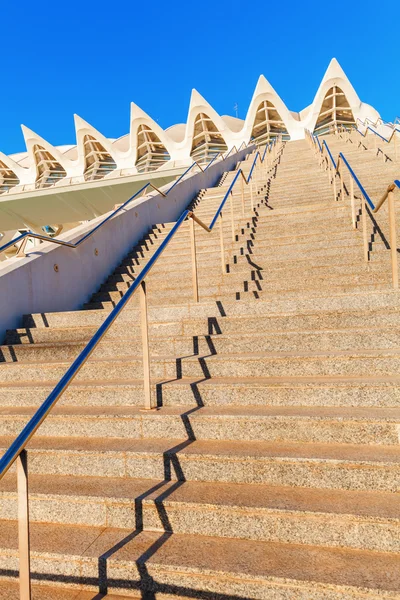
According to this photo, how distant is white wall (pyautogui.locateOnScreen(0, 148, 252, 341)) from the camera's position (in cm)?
473

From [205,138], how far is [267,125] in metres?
7.31

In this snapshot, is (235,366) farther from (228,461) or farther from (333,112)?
(333,112)

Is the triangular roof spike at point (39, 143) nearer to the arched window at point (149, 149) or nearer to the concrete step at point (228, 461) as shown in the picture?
the arched window at point (149, 149)

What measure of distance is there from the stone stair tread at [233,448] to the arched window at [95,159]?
51565 millimetres

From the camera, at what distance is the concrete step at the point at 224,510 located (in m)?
1.94

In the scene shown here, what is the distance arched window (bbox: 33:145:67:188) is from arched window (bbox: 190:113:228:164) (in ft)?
58.4

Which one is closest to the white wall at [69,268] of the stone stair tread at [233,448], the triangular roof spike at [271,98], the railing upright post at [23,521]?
the stone stair tread at [233,448]

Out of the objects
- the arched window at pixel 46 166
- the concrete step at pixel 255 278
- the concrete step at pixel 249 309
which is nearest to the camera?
the concrete step at pixel 249 309

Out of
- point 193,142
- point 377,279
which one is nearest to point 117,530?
point 377,279

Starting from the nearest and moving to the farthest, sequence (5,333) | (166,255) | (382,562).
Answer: (382,562), (5,333), (166,255)

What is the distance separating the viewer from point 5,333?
178 inches

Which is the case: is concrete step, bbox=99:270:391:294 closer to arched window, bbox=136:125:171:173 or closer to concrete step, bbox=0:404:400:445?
concrete step, bbox=0:404:400:445

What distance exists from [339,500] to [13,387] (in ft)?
8.75

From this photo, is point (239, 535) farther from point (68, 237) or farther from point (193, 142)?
point (193, 142)
